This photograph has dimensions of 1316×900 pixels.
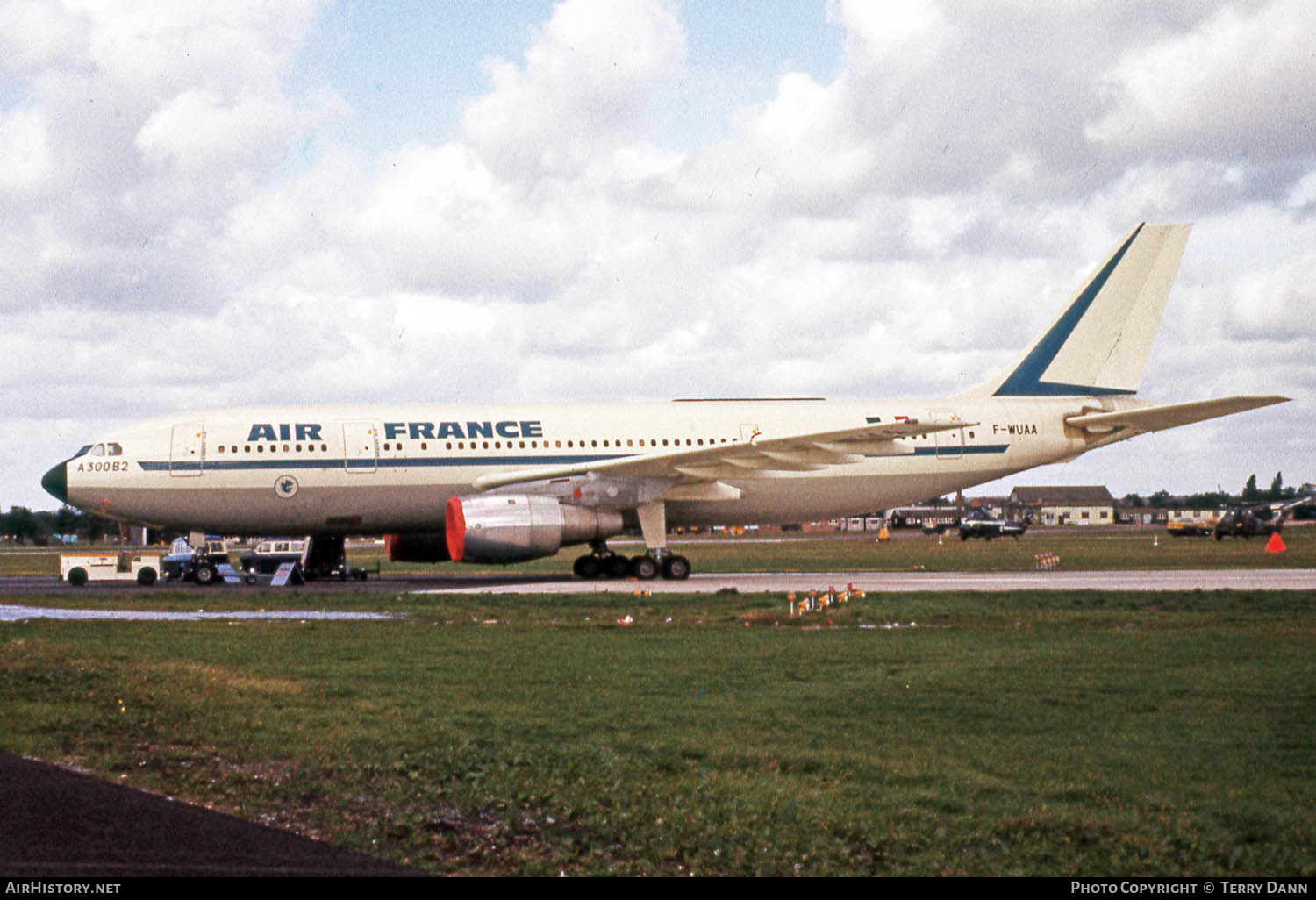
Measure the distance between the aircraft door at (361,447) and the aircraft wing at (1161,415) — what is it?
1702cm

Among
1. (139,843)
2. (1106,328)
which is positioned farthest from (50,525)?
(139,843)

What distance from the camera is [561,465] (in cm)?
2811

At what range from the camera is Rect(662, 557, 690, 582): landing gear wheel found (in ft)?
90.9

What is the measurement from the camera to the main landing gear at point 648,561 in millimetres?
27750

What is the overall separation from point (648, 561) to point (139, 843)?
22.4 meters

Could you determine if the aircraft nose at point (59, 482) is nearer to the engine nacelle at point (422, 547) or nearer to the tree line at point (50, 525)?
the engine nacelle at point (422, 547)

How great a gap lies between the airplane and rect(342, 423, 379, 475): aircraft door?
3cm

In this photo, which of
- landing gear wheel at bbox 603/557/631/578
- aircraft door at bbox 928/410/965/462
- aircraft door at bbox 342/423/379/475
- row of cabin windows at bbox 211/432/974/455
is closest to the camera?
row of cabin windows at bbox 211/432/974/455

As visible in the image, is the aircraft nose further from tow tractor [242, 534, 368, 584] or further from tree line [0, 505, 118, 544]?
tree line [0, 505, 118, 544]

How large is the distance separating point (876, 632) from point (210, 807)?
9.97m

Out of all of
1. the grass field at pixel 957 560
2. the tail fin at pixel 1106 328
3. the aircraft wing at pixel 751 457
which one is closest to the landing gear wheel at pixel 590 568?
the aircraft wing at pixel 751 457

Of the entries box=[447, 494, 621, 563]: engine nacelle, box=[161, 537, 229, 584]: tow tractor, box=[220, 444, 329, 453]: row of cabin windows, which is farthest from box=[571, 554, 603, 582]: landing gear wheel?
box=[161, 537, 229, 584]: tow tractor

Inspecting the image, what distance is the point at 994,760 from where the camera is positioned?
7.29 meters
